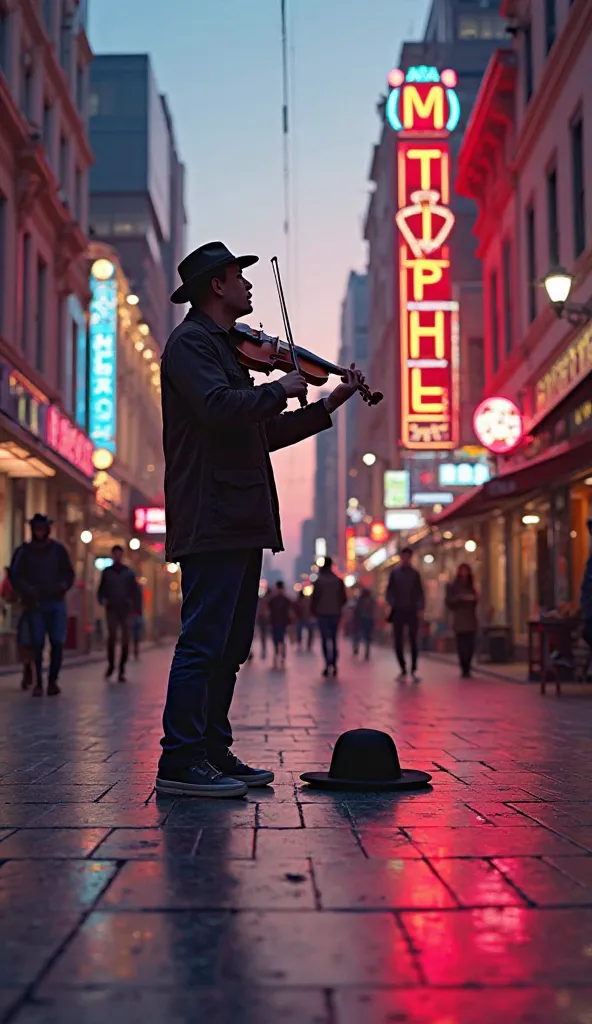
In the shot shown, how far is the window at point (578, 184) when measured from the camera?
1988cm

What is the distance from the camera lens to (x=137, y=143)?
77250 mm

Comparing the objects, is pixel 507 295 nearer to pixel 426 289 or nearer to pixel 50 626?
pixel 426 289

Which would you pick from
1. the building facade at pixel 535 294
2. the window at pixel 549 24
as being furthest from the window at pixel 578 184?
the window at pixel 549 24

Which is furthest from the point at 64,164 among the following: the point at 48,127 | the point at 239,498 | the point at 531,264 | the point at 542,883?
the point at 542,883

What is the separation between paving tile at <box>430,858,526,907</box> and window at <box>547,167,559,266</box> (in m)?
19.3

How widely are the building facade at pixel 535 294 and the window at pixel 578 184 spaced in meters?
0.03

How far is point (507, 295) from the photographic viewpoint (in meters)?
28.0

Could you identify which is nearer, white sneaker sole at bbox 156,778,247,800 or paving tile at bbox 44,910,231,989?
paving tile at bbox 44,910,231,989

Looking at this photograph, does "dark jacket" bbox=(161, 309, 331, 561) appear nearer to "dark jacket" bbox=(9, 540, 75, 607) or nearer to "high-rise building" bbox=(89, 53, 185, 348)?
"dark jacket" bbox=(9, 540, 75, 607)

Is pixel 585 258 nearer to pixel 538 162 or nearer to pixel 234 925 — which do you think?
pixel 538 162

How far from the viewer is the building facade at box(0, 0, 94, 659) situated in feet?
73.5

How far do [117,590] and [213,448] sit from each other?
1315 cm

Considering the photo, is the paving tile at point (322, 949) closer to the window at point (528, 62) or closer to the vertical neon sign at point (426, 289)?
the window at point (528, 62)

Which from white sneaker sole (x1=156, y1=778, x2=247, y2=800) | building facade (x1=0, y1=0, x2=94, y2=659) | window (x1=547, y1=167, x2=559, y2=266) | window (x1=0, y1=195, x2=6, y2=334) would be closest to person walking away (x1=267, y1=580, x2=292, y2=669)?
building facade (x1=0, y1=0, x2=94, y2=659)
